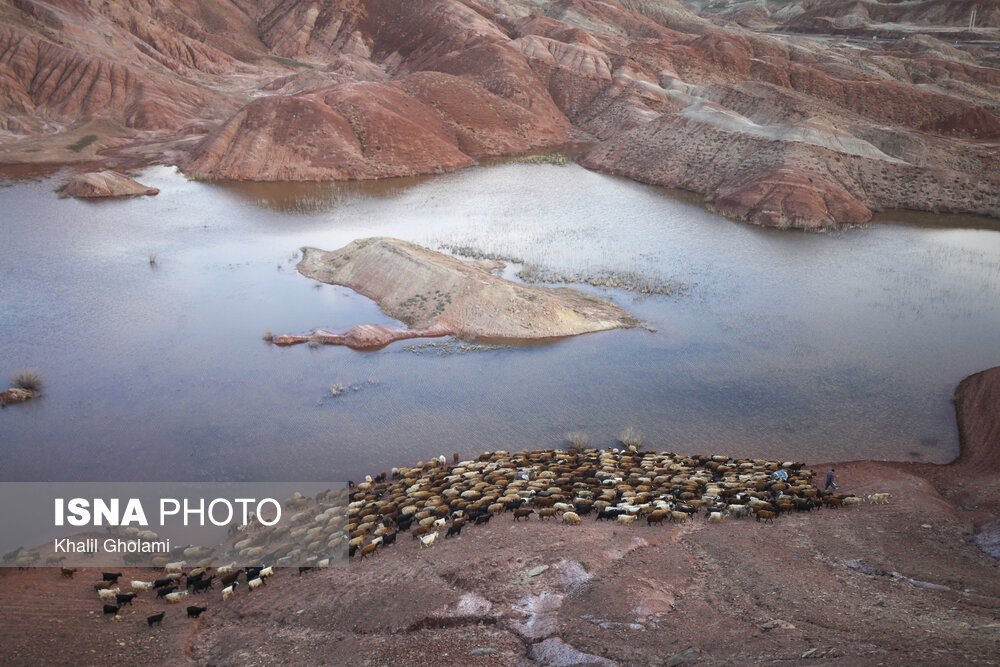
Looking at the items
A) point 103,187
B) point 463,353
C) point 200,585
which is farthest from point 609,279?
point 103,187

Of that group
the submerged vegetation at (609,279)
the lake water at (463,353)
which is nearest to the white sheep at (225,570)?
the lake water at (463,353)

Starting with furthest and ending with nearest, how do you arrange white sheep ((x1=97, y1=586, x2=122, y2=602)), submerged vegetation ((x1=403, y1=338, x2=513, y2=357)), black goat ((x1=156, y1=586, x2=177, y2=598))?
submerged vegetation ((x1=403, y1=338, x2=513, y2=357)) < black goat ((x1=156, y1=586, x2=177, y2=598)) < white sheep ((x1=97, y1=586, x2=122, y2=602))

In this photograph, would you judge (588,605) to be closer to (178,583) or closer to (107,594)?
(178,583)

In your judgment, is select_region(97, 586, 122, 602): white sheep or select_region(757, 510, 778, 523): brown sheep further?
select_region(757, 510, 778, 523): brown sheep

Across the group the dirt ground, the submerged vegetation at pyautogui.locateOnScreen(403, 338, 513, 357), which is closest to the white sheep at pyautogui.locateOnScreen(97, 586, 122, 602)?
the dirt ground

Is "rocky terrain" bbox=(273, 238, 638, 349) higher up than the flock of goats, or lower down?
higher up

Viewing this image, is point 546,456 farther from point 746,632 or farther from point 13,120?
point 13,120

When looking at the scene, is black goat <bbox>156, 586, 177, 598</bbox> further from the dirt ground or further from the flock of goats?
the dirt ground
